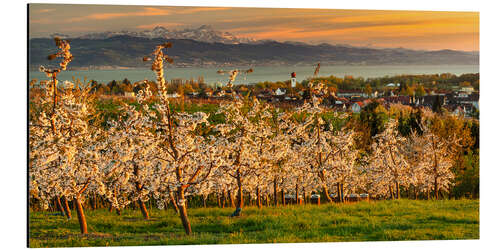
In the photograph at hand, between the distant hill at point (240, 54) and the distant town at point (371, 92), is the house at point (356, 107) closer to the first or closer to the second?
the distant town at point (371, 92)

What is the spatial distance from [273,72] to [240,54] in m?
0.91

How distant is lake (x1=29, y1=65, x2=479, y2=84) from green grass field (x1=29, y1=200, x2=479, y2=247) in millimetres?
2992

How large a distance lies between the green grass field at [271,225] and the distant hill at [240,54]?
3.38 m

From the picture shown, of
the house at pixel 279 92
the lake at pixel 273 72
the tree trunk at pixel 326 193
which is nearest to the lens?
the lake at pixel 273 72

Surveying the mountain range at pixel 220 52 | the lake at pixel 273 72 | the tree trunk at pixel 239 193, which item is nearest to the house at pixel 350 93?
the lake at pixel 273 72

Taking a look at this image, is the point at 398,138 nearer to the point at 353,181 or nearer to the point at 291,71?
the point at 353,181

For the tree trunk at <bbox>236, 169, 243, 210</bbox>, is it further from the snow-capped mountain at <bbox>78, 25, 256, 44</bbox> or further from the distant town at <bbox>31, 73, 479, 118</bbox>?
the snow-capped mountain at <bbox>78, 25, 256, 44</bbox>

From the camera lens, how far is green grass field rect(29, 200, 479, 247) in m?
11.4

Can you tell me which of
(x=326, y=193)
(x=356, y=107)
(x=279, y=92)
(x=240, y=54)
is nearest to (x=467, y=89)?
(x=356, y=107)

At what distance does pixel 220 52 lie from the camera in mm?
12742

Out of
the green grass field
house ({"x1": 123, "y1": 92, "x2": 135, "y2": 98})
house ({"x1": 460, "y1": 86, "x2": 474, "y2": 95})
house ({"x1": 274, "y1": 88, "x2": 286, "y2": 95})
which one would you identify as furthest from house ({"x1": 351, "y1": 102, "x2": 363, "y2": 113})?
house ({"x1": 123, "y1": 92, "x2": 135, "y2": 98})

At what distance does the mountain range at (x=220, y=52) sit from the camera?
1220cm

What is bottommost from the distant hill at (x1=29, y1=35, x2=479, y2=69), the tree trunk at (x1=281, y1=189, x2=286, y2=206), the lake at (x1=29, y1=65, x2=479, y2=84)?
the tree trunk at (x1=281, y1=189, x2=286, y2=206)

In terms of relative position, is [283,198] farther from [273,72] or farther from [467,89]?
[467,89]
